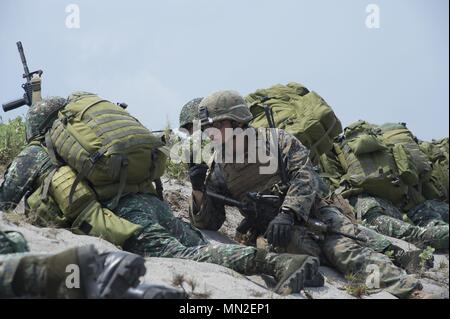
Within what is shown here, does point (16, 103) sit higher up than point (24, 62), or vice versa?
point (24, 62)

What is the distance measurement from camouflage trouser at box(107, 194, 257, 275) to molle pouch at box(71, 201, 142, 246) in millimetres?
127

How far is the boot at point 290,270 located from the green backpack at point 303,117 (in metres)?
2.95

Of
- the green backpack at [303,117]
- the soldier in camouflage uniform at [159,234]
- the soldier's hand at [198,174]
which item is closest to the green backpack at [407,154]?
the green backpack at [303,117]

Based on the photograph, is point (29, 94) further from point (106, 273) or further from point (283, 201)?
point (106, 273)

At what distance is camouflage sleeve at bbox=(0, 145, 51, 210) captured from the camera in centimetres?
709

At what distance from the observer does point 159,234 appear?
22.1ft

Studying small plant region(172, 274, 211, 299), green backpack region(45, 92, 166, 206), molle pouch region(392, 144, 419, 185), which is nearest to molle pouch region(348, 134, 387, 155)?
molle pouch region(392, 144, 419, 185)

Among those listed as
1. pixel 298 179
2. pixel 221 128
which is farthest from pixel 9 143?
pixel 298 179

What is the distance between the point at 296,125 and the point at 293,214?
261cm

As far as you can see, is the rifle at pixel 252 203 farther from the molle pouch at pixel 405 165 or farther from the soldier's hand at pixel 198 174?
the molle pouch at pixel 405 165

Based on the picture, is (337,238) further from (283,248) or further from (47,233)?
(47,233)

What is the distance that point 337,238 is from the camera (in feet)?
23.3

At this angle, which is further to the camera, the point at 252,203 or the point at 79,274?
the point at 252,203

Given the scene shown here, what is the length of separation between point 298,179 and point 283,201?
0.24 metres
